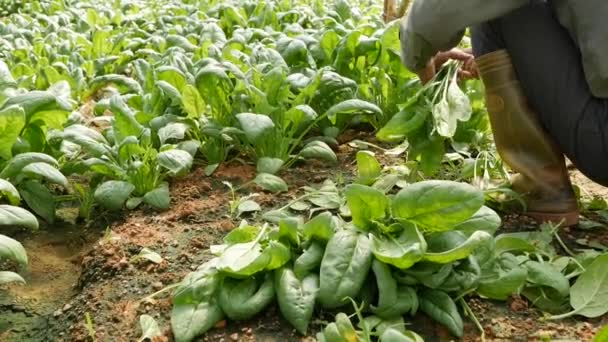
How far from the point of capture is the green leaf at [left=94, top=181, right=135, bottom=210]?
263 centimetres

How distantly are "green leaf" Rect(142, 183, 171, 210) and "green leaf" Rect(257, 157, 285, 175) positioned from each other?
1.28ft

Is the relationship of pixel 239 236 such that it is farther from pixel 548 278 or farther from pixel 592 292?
pixel 592 292

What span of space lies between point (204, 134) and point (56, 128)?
0.59 meters

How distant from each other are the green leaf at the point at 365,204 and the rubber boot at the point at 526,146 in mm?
688

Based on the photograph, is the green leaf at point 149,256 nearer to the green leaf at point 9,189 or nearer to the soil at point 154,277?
the soil at point 154,277

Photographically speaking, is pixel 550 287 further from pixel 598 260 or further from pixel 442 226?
pixel 442 226

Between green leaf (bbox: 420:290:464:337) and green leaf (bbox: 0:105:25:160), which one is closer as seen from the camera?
green leaf (bbox: 420:290:464:337)

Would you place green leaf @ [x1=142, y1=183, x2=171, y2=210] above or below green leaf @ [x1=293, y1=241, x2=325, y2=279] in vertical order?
below

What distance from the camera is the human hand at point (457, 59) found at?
2.58m

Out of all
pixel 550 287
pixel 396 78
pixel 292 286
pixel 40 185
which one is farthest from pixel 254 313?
pixel 396 78

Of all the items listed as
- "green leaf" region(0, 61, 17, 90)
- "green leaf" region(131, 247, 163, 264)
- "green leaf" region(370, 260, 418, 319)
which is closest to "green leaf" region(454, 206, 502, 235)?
"green leaf" region(370, 260, 418, 319)

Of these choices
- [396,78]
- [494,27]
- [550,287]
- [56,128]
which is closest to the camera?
[550,287]

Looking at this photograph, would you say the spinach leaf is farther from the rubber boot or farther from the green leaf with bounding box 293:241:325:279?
the green leaf with bounding box 293:241:325:279

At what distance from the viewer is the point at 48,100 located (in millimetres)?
2635
